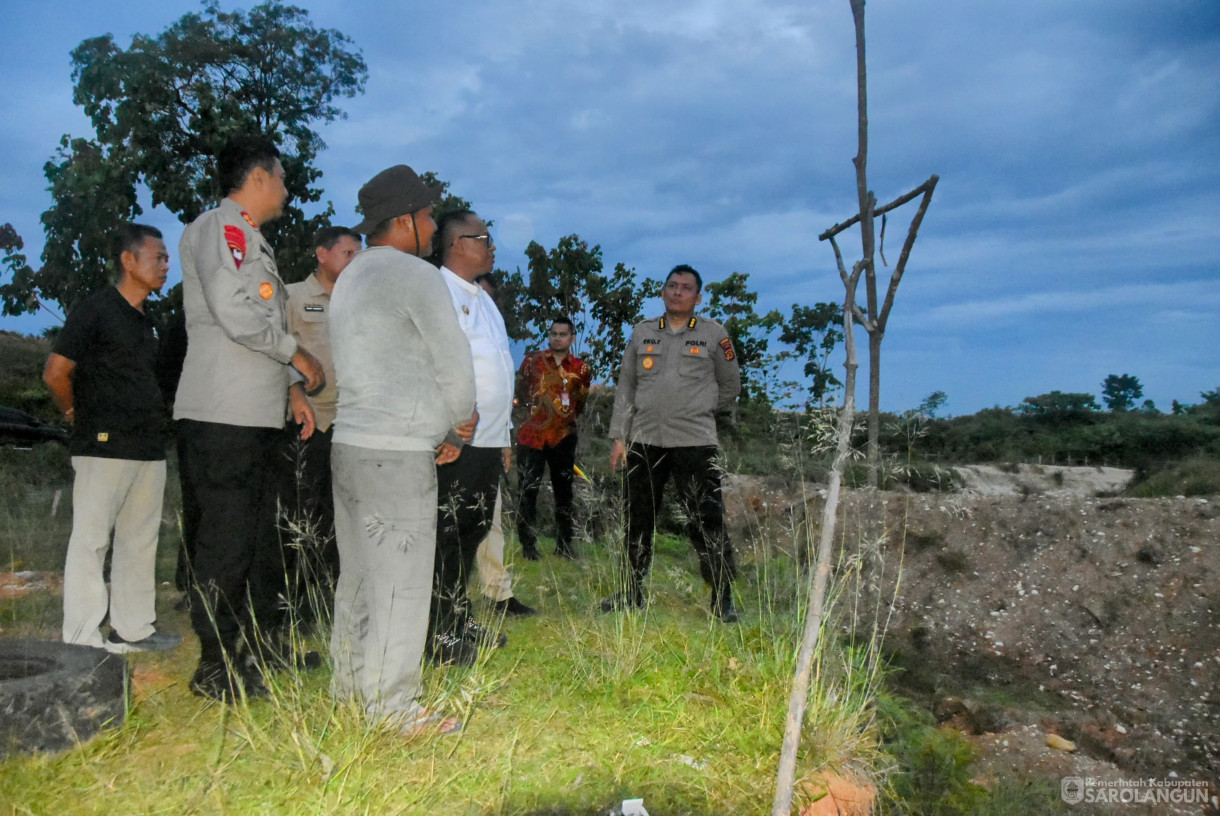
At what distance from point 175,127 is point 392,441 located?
38.3 ft

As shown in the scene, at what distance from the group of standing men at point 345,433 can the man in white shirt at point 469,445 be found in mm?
10

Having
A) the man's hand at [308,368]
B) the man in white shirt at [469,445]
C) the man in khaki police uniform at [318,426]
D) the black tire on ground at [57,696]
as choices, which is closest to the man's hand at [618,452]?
the man in white shirt at [469,445]

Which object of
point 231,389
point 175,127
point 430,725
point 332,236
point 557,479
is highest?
point 175,127

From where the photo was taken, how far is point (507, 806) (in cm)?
237

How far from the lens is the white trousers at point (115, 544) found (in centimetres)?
330

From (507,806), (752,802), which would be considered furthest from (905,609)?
(507,806)

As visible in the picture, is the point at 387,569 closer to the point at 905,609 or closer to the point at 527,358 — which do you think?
the point at 527,358

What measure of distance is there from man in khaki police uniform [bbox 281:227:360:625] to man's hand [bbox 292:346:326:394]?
1.53ft

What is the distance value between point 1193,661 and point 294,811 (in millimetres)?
6566

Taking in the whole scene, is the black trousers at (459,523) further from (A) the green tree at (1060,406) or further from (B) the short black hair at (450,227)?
(A) the green tree at (1060,406)

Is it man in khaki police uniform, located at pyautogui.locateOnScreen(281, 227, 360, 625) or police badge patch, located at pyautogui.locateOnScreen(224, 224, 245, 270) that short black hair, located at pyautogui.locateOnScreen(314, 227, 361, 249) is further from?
police badge patch, located at pyautogui.locateOnScreen(224, 224, 245, 270)

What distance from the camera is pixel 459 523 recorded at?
322cm

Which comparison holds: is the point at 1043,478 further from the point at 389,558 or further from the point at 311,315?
the point at 389,558

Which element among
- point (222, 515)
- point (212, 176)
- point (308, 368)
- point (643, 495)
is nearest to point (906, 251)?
point (308, 368)
